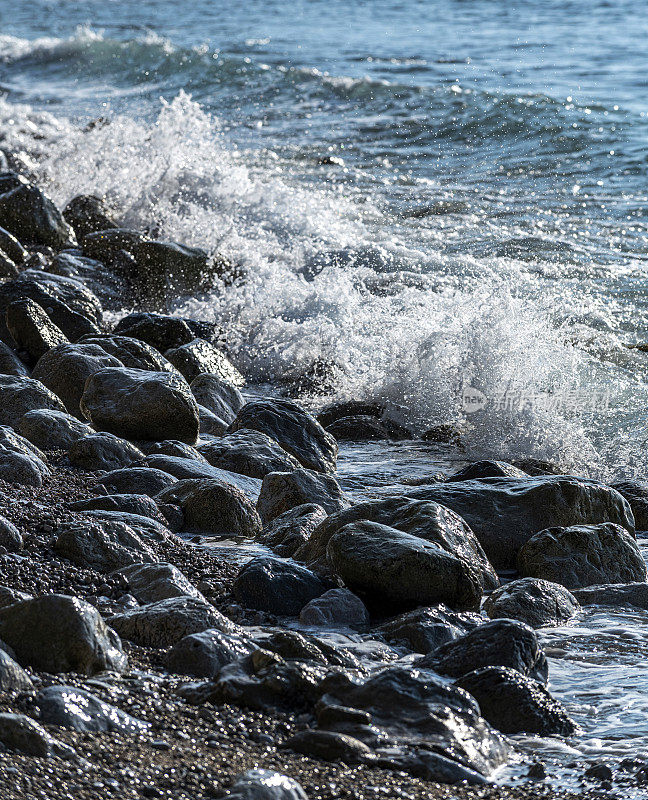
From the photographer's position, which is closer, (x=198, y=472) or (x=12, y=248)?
(x=198, y=472)

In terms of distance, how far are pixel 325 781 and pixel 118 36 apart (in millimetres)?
22765

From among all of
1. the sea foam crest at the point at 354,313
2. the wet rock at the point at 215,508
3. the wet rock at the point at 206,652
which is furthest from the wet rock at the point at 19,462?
the sea foam crest at the point at 354,313

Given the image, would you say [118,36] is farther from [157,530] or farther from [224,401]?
[157,530]

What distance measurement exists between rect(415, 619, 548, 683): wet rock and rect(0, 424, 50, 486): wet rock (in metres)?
1.71

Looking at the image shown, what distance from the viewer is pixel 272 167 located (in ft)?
37.9

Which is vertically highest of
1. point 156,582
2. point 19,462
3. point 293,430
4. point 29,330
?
point 29,330

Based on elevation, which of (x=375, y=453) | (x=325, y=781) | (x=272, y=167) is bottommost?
(x=375, y=453)

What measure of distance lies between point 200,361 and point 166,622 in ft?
10.4

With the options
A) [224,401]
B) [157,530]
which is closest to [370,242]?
[224,401]

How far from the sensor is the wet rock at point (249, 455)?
448 cm

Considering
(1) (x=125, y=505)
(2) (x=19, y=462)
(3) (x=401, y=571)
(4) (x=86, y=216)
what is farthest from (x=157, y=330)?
(4) (x=86, y=216)

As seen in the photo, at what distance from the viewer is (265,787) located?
2.00m

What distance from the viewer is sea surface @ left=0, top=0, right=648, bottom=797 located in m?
5.55

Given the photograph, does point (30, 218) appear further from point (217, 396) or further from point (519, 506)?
point (519, 506)
